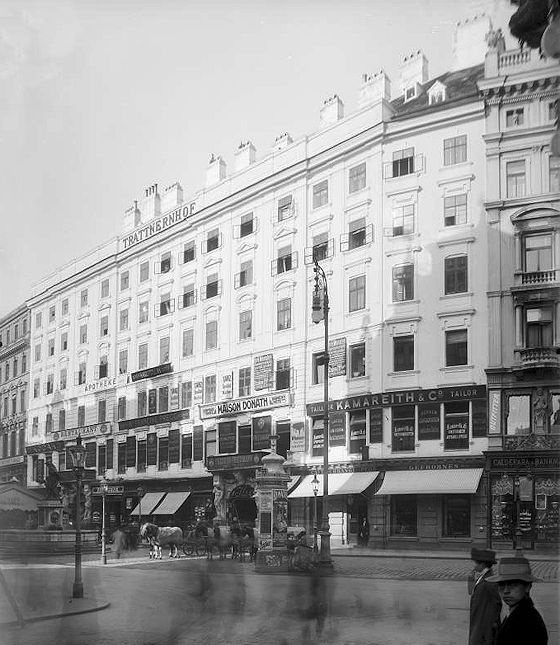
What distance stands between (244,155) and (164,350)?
40.9 inches

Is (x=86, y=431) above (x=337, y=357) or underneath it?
underneath

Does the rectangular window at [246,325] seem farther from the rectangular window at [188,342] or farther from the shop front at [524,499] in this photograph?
the shop front at [524,499]

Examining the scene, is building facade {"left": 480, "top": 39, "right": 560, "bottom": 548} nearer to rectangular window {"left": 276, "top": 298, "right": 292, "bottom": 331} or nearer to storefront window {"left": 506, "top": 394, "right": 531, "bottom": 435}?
storefront window {"left": 506, "top": 394, "right": 531, "bottom": 435}

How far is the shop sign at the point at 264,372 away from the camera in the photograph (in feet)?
14.0

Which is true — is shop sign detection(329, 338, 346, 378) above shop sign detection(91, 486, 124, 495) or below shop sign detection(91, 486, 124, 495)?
above

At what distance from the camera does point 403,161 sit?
4.07 metres

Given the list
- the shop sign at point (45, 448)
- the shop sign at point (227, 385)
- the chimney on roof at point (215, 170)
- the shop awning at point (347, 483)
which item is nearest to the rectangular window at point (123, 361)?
the shop sign at point (45, 448)

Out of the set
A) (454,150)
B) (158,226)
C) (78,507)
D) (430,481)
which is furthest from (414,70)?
(78,507)

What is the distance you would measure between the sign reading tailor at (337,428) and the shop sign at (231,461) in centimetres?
37

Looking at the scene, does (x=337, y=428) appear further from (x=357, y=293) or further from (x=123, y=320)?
(x=123, y=320)

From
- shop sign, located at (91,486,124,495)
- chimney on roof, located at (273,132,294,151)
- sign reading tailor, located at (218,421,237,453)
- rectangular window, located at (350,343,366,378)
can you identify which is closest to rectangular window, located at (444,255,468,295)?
rectangular window, located at (350,343,366,378)

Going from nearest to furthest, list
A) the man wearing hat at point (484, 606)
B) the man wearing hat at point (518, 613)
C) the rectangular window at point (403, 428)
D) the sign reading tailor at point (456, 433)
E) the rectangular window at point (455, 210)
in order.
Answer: the man wearing hat at point (518, 613)
the man wearing hat at point (484, 606)
the sign reading tailor at point (456, 433)
the rectangular window at point (403, 428)
the rectangular window at point (455, 210)

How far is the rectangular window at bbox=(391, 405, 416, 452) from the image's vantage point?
3.85 metres

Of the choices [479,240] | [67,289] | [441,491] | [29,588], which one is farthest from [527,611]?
Answer: [67,289]
